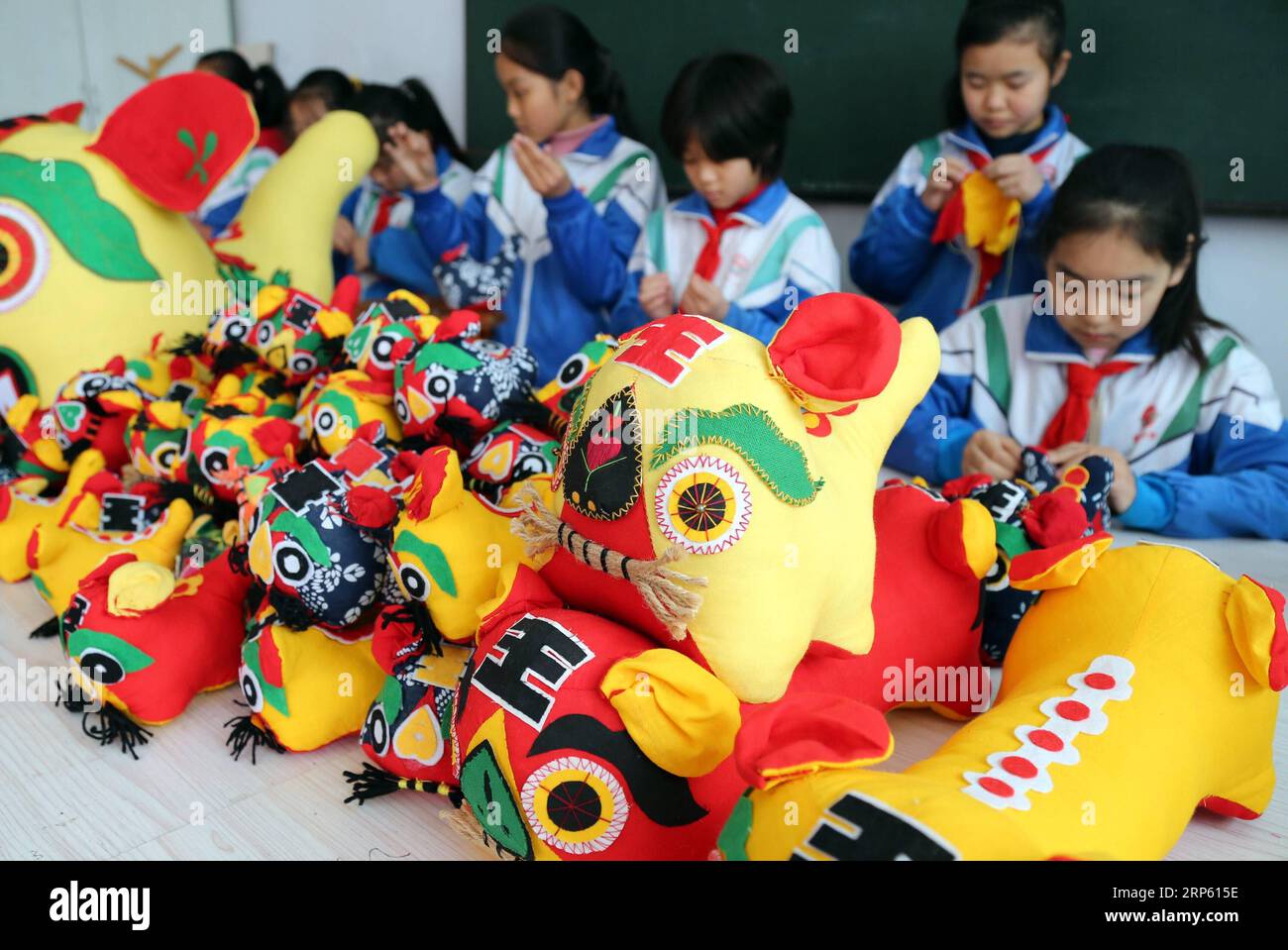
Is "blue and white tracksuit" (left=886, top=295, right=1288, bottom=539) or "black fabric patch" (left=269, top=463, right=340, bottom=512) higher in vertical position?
"black fabric patch" (left=269, top=463, right=340, bottom=512)

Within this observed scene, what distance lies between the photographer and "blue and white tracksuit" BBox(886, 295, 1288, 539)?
1152mm

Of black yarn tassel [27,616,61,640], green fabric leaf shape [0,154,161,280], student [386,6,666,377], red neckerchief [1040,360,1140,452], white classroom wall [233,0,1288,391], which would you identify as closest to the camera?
black yarn tassel [27,616,61,640]

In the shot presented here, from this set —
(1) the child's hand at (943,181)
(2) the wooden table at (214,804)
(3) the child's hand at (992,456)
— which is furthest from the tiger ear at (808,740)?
(1) the child's hand at (943,181)

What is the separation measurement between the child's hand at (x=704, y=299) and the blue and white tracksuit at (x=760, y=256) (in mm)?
20

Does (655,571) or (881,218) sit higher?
(881,218)

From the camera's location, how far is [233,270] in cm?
125

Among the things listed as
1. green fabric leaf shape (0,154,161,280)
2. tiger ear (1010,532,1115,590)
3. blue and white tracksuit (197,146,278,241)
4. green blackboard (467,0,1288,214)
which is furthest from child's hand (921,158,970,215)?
blue and white tracksuit (197,146,278,241)

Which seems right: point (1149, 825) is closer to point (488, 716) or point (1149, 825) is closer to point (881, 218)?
point (488, 716)

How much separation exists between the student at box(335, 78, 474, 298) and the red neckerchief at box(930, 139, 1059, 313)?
971 mm

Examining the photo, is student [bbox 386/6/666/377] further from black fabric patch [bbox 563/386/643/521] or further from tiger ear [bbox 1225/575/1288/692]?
tiger ear [bbox 1225/575/1288/692]
